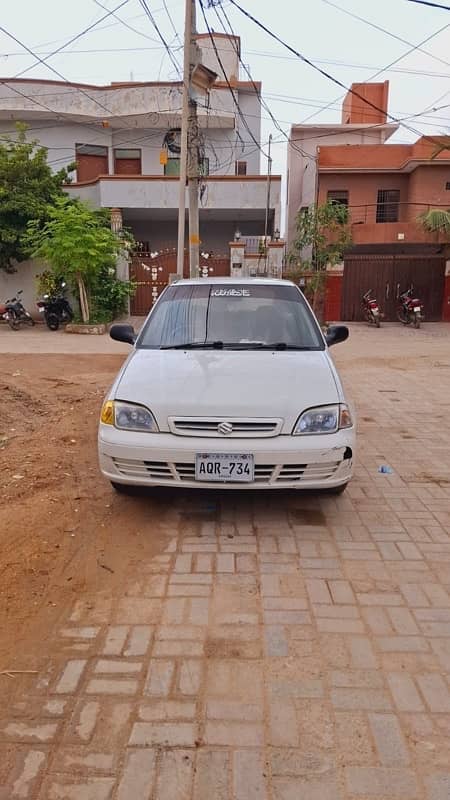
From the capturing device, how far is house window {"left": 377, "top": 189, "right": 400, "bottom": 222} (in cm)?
2097

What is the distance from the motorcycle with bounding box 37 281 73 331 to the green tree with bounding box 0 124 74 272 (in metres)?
1.60

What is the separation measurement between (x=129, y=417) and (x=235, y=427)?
0.69 m

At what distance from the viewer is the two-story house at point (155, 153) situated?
1753cm

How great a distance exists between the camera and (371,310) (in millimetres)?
16875

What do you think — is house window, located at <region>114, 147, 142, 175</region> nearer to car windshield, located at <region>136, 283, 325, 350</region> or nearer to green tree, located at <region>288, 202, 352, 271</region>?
green tree, located at <region>288, 202, 352, 271</region>

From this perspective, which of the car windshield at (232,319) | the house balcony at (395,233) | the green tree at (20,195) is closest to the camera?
the car windshield at (232,319)

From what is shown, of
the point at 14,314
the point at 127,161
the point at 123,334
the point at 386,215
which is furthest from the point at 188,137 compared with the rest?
the point at 386,215

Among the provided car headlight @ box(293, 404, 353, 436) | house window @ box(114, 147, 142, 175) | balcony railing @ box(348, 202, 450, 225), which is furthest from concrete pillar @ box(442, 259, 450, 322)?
car headlight @ box(293, 404, 353, 436)

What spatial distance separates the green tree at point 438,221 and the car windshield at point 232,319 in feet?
47.7

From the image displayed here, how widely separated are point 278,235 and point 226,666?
17.7 meters

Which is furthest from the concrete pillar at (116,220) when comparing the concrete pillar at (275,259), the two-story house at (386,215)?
the two-story house at (386,215)

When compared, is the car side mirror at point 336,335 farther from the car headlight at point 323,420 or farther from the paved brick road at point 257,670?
the paved brick road at point 257,670

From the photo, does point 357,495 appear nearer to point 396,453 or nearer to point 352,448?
point 352,448

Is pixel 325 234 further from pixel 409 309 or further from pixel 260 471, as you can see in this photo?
pixel 260 471
